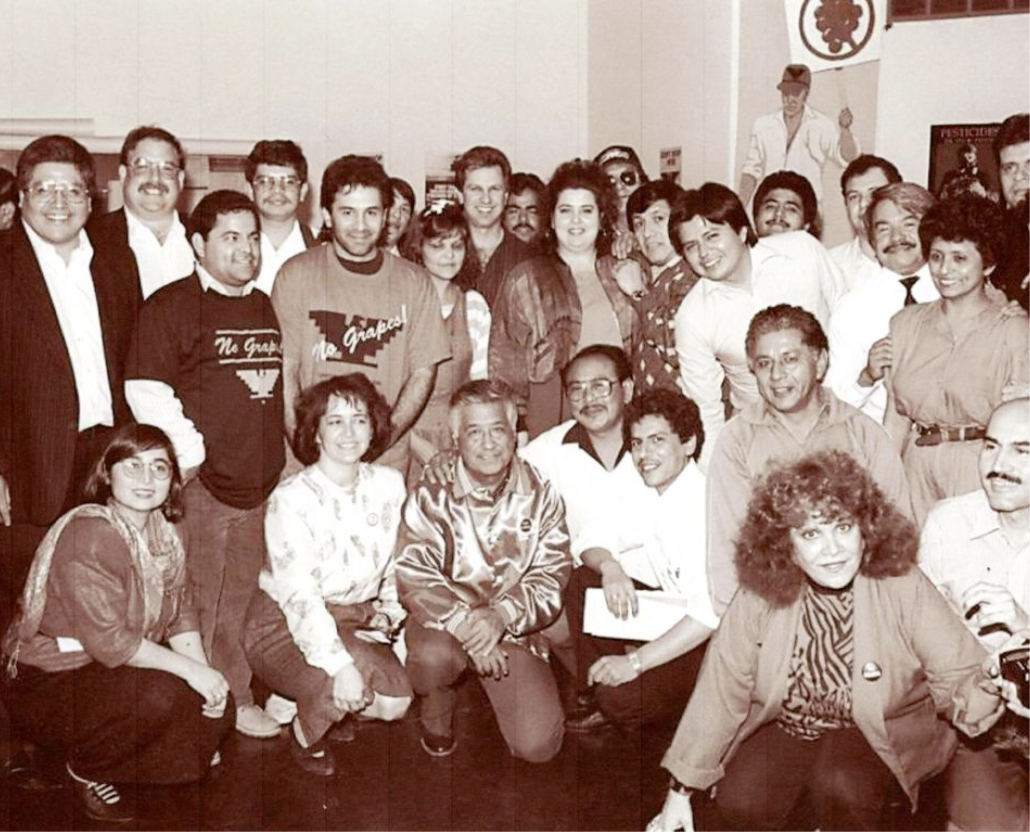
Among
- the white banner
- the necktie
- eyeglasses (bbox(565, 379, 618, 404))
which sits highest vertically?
the white banner

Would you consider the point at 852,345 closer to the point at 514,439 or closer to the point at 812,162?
the point at 514,439

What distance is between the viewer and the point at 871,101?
6.66 m

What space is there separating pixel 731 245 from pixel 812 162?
9.91 ft

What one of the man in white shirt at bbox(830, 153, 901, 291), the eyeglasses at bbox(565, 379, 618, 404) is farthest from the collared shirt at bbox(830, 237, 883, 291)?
the eyeglasses at bbox(565, 379, 618, 404)

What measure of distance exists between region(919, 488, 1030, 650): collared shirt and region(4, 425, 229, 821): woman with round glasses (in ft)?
5.80

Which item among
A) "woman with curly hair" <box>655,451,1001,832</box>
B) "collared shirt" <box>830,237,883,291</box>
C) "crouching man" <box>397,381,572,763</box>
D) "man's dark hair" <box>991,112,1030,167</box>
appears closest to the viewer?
"woman with curly hair" <box>655,451,1001,832</box>

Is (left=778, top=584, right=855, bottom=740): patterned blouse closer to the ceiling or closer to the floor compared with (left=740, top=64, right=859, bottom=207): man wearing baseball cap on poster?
closer to the floor

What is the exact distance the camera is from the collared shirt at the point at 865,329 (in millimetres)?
3738

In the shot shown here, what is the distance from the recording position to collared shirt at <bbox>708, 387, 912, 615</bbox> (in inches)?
128

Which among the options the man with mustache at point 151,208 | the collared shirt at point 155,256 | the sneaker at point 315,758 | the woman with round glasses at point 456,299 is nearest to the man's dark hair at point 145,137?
the man with mustache at point 151,208

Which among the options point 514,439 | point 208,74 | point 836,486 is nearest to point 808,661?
point 836,486

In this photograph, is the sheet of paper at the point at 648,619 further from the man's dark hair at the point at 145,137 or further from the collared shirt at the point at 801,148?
the collared shirt at the point at 801,148

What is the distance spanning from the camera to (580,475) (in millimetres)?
3732

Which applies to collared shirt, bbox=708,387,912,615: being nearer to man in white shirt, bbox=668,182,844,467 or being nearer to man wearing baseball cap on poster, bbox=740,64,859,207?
man in white shirt, bbox=668,182,844,467
